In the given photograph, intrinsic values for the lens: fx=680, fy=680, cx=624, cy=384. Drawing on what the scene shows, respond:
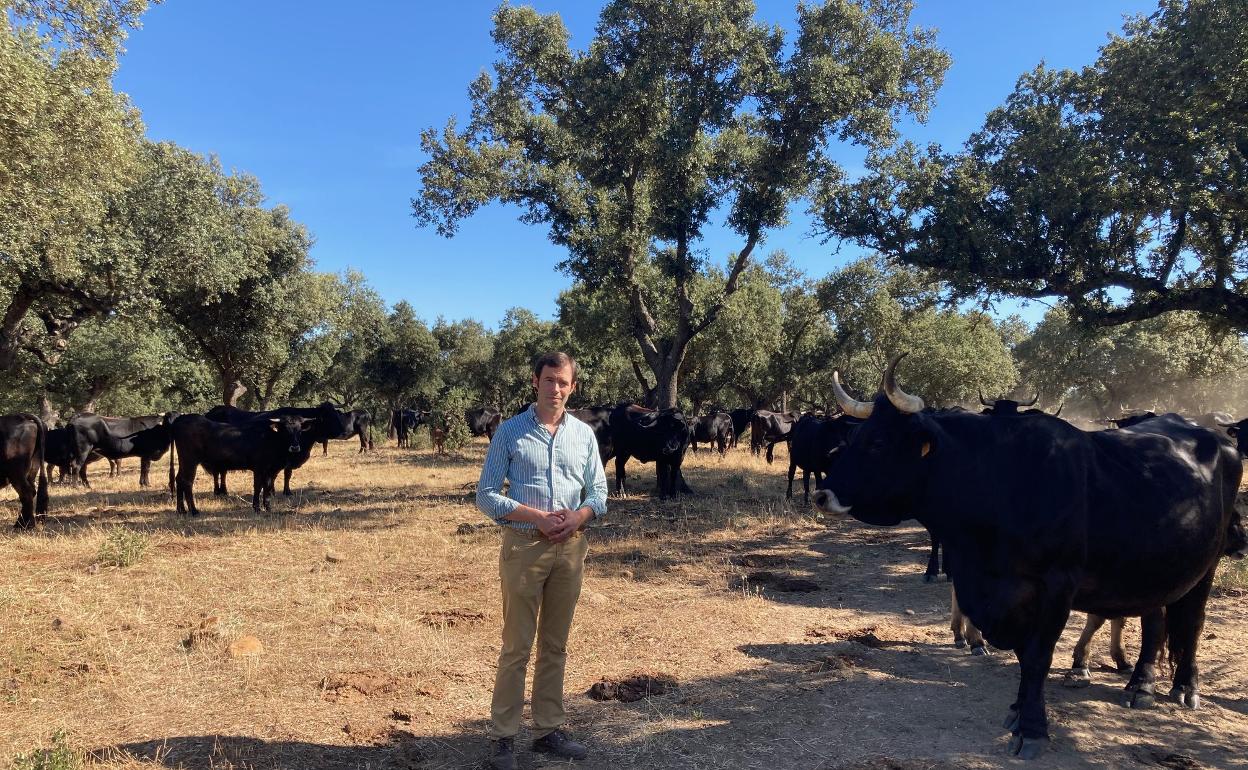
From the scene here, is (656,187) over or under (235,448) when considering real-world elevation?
over

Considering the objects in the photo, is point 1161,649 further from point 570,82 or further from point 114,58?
point 114,58

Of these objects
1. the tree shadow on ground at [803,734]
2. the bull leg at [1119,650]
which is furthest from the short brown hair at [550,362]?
the bull leg at [1119,650]

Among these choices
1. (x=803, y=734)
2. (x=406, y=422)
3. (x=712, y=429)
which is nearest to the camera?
(x=803, y=734)

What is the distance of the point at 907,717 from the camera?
4.65m

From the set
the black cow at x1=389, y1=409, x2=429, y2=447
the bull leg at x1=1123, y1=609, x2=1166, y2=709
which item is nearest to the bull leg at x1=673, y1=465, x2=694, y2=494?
the bull leg at x1=1123, y1=609, x2=1166, y2=709

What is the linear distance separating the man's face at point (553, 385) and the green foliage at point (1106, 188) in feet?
37.3

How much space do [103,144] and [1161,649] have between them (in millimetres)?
16286

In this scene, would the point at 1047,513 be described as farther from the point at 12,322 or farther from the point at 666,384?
the point at 12,322

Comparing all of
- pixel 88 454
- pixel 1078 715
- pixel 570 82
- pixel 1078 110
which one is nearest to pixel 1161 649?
pixel 1078 715

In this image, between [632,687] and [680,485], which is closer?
[632,687]

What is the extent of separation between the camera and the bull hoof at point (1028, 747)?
13.4 feet

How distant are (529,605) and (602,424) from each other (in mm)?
12414

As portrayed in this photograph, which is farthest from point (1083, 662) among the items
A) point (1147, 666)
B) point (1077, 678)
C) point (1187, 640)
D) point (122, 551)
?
point (122, 551)

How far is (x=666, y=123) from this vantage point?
15.5 m
